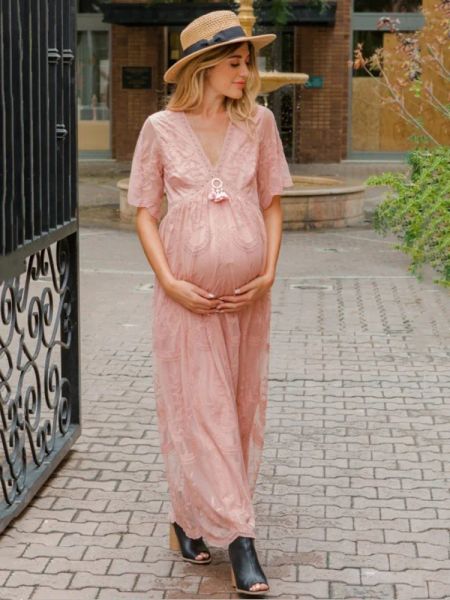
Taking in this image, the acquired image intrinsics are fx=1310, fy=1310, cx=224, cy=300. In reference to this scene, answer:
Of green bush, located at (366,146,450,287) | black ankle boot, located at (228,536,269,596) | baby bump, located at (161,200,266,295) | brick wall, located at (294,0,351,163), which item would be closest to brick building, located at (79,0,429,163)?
brick wall, located at (294,0,351,163)

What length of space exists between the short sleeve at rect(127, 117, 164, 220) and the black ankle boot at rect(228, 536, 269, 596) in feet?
4.06

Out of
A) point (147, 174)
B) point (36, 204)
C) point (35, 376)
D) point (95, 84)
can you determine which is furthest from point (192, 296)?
point (95, 84)

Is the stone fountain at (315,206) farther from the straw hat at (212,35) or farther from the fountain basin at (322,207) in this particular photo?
the straw hat at (212,35)

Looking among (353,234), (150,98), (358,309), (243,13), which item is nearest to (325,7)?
(150,98)

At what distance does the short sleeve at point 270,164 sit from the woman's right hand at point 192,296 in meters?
0.50

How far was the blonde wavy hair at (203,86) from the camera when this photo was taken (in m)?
4.62

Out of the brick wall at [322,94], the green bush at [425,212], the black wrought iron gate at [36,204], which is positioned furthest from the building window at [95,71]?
the black wrought iron gate at [36,204]

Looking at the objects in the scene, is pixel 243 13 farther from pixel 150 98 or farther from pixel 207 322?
pixel 207 322

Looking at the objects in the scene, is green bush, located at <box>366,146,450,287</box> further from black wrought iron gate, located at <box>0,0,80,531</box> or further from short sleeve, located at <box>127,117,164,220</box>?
short sleeve, located at <box>127,117,164,220</box>

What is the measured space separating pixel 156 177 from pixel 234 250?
1.40ft

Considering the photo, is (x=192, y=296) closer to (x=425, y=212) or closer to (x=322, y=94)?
(x=425, y=212)

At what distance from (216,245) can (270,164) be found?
0.45 metres

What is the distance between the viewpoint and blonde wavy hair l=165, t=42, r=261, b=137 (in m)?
4.62

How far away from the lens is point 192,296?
4.59m
